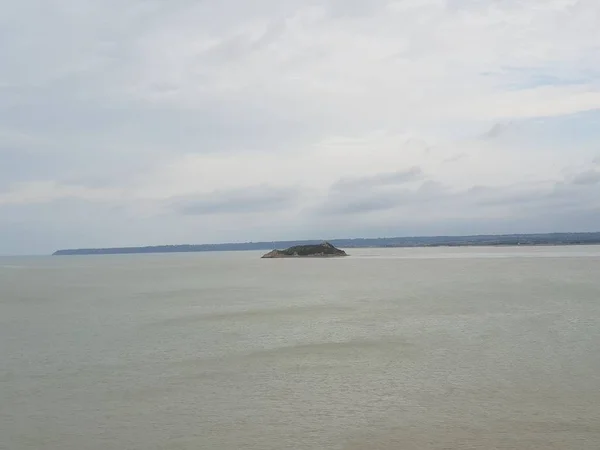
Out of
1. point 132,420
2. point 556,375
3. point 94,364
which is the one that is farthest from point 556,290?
point 132,420

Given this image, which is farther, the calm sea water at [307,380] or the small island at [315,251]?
the small island at [315,251]

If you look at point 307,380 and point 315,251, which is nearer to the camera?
point 307,380

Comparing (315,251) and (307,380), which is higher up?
(315,251)

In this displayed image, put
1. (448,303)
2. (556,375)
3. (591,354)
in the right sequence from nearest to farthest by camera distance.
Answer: (556,375) → (591,354) → (448,303)

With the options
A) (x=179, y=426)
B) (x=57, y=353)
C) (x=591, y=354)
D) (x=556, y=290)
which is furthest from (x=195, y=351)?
(x=556, y=290)

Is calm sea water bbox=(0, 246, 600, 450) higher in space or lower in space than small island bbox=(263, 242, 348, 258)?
lower

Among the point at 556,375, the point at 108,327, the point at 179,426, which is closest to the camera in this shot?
the point at 179,426

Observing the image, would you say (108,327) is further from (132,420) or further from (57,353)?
(132,420)

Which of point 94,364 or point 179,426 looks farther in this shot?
point 94,364

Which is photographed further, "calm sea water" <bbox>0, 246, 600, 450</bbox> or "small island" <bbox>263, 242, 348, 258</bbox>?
"small island" <bbox>263, 242, 348, 258</bbox>

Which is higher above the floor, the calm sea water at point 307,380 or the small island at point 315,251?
the small island at point 315,251
